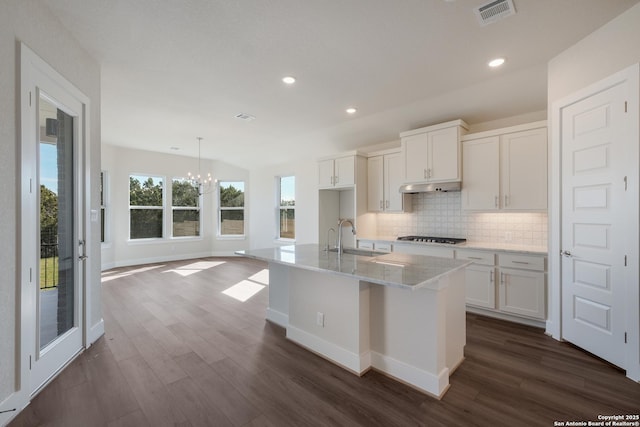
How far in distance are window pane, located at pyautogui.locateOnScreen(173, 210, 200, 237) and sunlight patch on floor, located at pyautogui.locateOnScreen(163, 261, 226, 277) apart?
107 centimetres

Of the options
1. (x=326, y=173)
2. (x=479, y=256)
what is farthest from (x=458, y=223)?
(x=326, y=173)

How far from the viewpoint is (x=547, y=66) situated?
2.96 meters

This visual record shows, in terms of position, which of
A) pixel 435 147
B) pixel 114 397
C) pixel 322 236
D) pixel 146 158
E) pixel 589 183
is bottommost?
pixel 114 397

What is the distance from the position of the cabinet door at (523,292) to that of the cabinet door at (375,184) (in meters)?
2.11

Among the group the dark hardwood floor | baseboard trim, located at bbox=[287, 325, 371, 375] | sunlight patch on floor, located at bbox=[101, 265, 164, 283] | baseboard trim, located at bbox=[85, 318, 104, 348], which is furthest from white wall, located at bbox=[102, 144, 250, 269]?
baseboard trim, located at bbox=[287, 325, 371, 375]

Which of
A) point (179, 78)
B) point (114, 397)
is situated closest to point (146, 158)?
point (179, 78)

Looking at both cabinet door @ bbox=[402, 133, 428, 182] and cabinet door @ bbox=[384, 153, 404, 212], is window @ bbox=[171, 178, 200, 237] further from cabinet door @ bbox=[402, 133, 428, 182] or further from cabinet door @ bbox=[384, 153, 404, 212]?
cabinet door @ bbox=[402, 133, 428, 182]

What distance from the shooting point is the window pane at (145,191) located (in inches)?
275

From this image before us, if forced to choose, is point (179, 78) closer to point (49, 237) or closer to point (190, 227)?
point (49, 237)

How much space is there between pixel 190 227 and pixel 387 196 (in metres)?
5.79

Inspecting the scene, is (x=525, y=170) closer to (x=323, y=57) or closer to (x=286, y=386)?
(x=323, y=57)

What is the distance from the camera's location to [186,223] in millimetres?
7863

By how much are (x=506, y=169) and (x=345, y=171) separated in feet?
7.91

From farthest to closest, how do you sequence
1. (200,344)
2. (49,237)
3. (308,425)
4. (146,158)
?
(146,158), (200,344), (49,237), (308,425)
